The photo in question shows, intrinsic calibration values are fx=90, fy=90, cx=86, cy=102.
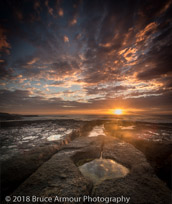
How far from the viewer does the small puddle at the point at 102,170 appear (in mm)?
2773

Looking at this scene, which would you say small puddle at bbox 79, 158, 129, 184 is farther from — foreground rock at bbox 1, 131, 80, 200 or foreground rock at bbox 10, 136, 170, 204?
foreground rock at bbox 1, 131, 80, 200

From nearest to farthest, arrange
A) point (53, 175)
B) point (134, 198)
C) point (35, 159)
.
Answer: point (134, 198) < point (53, 175) < point (35, 159)

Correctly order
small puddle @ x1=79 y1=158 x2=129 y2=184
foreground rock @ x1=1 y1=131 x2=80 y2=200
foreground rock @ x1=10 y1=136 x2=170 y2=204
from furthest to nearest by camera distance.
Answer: small puddle @ x1=79 y1=158 x2=129 y2=184
foreground rock @ x1=1 y1=131 x2=80 y2=200
foreground rock @ x1=10 y1=136 x2=170 y2=204

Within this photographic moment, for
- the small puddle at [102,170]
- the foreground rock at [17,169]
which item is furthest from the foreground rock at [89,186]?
the foreground rock at [17,169]

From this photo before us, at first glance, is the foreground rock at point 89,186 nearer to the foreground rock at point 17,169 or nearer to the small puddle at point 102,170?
the small puddle at point 102,170

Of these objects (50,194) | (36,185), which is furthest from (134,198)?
(36,185)

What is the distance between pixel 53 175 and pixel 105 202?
1.55 m

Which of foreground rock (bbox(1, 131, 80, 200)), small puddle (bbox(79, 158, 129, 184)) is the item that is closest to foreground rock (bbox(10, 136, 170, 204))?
small puddle (bbox(79, 158, 129, 184))

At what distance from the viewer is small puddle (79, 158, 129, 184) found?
2.77m

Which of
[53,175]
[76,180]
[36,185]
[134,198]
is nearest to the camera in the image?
[134,198]

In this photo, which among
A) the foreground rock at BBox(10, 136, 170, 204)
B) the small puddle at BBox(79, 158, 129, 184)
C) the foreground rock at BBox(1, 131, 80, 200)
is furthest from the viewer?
the small puddle at BBox(79, 158, 129, 184)

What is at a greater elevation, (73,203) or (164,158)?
(73,203)

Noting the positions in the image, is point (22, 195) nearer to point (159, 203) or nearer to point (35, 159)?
point (35, 159)

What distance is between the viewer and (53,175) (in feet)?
8.64
